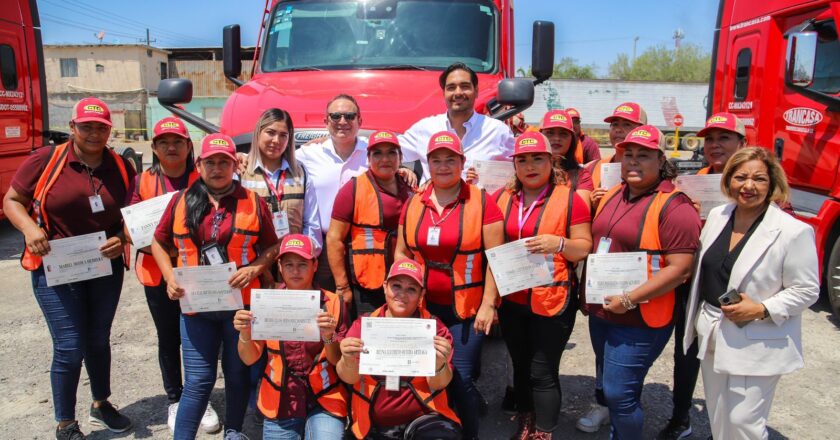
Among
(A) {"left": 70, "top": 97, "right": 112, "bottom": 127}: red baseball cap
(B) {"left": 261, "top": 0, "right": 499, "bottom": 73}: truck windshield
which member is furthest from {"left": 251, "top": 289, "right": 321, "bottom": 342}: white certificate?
(B) {"left": 261, "top": 0, "right": 499, "bottom": 73}: truck windshield

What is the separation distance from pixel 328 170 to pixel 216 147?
942 millimetres

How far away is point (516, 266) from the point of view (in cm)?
306

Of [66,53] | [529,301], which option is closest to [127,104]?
[66,53]

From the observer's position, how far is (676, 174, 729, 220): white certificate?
3.23m

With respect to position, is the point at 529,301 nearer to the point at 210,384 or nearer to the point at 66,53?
the point at 210,384

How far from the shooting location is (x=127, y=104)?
3784cm

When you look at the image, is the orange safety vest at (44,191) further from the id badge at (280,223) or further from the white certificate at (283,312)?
the white certificate at (283,312)

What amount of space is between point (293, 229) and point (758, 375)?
2516 millimetres

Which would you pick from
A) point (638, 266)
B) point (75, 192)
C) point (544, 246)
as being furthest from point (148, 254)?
point (638, 266)

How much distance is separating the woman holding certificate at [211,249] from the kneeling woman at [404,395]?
0.64m

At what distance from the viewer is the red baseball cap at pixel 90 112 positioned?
3.26 meters

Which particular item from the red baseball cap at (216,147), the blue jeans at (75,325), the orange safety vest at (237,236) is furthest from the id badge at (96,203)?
the red baseball cap at (216,147)

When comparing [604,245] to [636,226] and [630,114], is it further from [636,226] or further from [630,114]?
[630,114]

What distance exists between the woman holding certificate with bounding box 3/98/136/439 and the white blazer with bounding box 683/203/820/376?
3.24 metres
